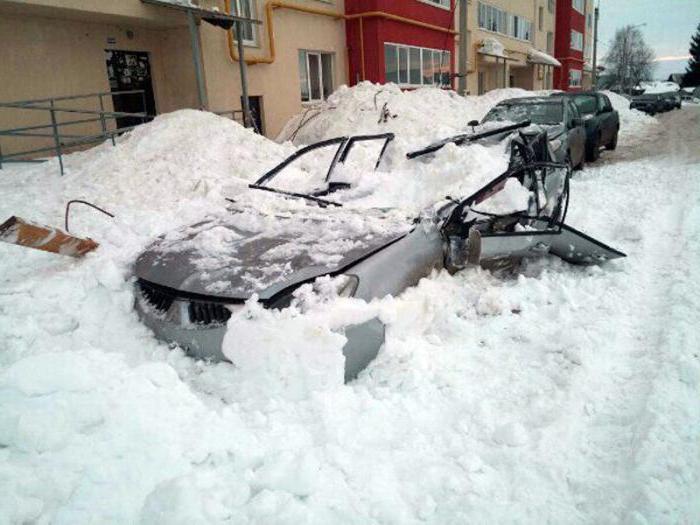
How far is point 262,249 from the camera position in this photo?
10.8 feet

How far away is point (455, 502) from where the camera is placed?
6.92ft

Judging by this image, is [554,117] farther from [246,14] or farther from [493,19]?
[493,19]

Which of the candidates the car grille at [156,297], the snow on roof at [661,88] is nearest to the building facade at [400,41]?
the car grille at [156,297]

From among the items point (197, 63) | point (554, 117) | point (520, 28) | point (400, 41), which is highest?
point (520, 28)

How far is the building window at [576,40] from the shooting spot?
4215cm

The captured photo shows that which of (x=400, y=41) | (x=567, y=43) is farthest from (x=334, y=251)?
(x=567, y=43)

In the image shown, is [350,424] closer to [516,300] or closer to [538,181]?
[516,300]

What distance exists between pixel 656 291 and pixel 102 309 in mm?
4160

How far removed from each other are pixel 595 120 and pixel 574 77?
127 feet

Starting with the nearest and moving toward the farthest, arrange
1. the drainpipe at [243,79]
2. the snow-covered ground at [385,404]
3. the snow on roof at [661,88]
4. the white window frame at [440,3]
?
the snow-covered ground at [385,404]
the drainpipe at [243,79]
the white window frame at [440,3]
the snow on roof at [661,88]

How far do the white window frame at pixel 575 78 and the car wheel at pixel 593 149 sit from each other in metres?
36.7

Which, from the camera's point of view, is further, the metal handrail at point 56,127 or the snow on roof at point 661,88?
the snow on roof at point 661,88

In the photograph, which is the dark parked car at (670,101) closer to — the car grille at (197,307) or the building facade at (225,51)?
the building facade at (225,51)

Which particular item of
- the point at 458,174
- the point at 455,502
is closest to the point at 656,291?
the point at 458,174
